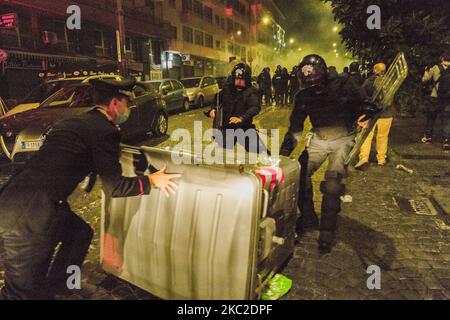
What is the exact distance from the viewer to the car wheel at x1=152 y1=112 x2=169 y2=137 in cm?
958

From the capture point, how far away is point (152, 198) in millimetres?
2445

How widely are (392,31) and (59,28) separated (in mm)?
18534

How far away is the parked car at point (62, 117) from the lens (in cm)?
628

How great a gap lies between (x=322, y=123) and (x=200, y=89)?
14355 mm

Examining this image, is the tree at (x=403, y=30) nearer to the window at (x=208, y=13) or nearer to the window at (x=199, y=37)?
the window at (x=199, y=37)

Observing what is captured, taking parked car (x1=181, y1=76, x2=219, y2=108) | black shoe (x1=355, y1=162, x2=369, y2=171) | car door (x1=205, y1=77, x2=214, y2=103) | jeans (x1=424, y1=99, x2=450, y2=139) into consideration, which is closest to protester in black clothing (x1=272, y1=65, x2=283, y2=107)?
parked car (x1=181, y1=76, x2=219, y2=108)

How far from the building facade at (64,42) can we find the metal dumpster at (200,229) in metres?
16.8

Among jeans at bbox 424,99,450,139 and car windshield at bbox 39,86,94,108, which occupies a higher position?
car windshield at bbox 39,86,94,108

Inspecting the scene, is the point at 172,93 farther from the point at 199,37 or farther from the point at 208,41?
the point at 208,41

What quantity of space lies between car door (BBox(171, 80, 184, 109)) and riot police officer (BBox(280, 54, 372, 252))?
11.8m

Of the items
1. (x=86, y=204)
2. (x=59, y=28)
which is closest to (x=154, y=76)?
(x=59, y=28)

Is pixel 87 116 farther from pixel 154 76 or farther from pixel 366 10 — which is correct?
pixel 154 76

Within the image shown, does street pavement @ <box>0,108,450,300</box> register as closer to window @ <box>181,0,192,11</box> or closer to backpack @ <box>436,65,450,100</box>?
backpack @ <box>436,65,450,100</box>

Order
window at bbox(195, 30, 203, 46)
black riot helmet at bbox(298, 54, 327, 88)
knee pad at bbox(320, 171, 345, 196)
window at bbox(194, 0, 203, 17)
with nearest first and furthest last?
knee pad at bbox(320, 171, 345, 196) → black riot helmet at bbox(298, 54, 327, 88) → window at bbox(194, 0, 203, 17) → window at bbox(195, 30, 203, 46)
